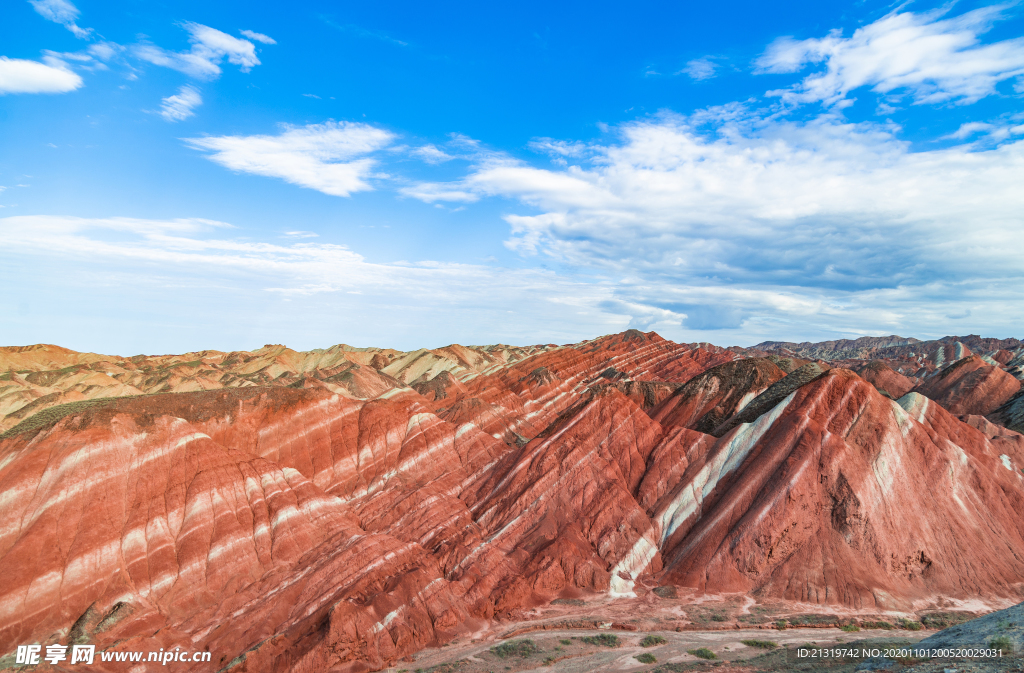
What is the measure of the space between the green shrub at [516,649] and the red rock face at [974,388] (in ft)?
316

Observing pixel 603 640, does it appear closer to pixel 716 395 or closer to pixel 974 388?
pixel 716 395

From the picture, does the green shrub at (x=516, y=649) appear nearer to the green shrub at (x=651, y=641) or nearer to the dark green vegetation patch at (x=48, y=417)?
the green shrub at (x=651, y=641)

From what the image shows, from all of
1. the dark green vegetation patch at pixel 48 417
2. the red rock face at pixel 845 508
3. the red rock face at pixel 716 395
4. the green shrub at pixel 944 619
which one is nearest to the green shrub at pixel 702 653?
Result: the red rock face at pixel 845 508

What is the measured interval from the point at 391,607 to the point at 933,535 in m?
37.2

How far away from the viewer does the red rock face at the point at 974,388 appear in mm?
95750

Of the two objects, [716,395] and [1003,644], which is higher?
[716,395]

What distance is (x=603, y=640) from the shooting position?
31.5 meters

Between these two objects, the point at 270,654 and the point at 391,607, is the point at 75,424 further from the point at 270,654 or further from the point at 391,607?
the point at 391,607

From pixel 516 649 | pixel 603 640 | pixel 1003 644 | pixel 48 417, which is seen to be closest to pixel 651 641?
pixel 603 640

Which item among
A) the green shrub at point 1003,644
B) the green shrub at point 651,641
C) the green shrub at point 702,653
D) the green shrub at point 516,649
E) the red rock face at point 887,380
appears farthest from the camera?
the red rock face at point 887,380

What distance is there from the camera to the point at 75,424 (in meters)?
37.9

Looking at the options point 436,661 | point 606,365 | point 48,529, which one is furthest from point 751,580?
point 606,365

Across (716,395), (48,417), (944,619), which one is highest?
(716,395)

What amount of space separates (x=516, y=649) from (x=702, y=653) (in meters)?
10.1
